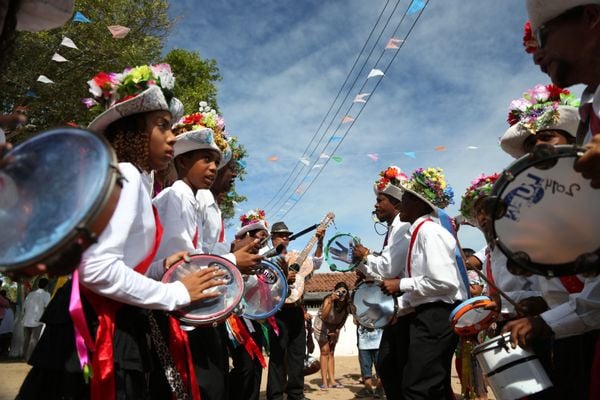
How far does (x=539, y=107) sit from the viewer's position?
133 inches

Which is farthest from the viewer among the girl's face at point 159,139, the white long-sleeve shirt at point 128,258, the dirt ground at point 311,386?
the dirt ground at point 311,386

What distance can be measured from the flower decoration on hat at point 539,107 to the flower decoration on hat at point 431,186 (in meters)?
1.89

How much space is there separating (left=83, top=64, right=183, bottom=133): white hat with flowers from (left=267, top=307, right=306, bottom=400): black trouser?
446cm

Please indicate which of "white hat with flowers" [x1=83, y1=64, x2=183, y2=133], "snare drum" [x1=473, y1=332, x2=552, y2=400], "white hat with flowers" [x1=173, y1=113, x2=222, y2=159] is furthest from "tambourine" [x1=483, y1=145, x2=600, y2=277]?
"white hat with flowers" [x1=173, y1=113, x2=222, y2=159]

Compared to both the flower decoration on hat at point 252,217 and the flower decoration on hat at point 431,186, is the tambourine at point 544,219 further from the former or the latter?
the flower decoration on hat at point 252,217

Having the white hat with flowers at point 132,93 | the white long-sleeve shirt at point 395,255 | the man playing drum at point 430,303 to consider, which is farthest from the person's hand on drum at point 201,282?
the white long-sleeve shirt at point 395,255

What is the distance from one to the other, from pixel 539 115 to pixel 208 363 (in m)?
2.80

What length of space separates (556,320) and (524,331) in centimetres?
15

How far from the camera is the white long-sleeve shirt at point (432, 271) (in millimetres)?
4184

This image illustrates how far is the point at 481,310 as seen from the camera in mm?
3092

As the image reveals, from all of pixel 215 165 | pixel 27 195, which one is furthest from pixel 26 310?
pixel 27 195

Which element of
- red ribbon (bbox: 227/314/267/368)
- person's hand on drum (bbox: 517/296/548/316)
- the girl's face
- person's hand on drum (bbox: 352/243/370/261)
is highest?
the girl's face

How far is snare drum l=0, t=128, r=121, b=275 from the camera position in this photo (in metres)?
1.23

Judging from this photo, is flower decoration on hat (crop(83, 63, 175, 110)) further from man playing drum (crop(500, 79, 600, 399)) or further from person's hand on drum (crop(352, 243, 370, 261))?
person's hand on drum (crop(352, 243, 370, 261))
